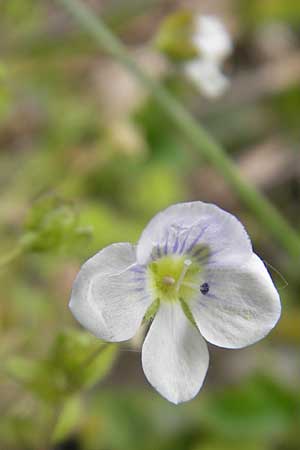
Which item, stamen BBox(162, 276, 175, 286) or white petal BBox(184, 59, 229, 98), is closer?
stamen BBox(162, 276, 175, 286)

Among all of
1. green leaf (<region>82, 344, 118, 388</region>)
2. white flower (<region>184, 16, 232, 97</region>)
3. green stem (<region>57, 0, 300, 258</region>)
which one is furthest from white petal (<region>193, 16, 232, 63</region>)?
green leaf (<region>82, 344, 118, 388</region>)

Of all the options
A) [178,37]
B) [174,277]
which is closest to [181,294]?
[174,277]

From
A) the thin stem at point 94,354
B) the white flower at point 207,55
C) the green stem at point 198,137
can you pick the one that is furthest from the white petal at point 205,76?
the thin stem at point 94,354

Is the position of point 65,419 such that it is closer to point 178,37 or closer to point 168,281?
point 168,281

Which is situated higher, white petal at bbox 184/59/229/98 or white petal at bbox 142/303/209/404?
white petal at bbox 184/59/229/98

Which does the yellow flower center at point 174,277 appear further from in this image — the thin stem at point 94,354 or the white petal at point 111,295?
the thin stem at point 94,354

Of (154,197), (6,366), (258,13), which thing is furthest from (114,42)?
(258,13)

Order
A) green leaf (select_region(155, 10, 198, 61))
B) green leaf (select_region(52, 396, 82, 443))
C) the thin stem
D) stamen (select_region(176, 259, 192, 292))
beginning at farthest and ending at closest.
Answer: green leaf (select_region(155, 10, 198, 61)) < green leaf (select_region(52, 396, 82, 443)) < the thin stem < stamen (select_region(176, 259, 192, 292))

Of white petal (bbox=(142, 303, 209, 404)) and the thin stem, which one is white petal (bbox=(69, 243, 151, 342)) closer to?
white petal (bbox=(142, 303, 209, 404))
